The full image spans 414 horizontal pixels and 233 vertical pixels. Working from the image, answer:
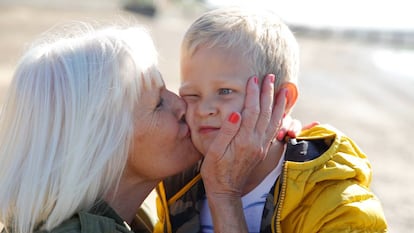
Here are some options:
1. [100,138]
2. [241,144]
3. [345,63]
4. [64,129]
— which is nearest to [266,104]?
[241,144]

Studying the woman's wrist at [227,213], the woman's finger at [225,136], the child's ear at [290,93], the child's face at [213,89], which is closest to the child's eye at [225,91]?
the child's face at [213,89]

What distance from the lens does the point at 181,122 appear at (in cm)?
357

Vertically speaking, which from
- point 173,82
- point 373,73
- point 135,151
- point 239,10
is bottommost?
point 373,73

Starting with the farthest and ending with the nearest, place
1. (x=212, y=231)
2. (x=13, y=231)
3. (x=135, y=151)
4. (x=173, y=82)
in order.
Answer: (x=173, y=82) → (x=212, y=231) → (x=135, y=151) → (x=13, y=231)

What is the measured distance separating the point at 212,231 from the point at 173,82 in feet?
30.2

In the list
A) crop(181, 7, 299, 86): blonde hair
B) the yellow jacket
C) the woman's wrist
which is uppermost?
crop(181, 7, 299, 86): blonde hair

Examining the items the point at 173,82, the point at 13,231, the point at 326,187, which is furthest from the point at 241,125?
the point at 173,82

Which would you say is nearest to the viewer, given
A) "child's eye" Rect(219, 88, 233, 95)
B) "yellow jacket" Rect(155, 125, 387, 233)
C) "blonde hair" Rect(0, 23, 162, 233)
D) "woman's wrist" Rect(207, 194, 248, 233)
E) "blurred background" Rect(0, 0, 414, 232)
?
"blonde hair" Rect(0, 23, 162, 233)

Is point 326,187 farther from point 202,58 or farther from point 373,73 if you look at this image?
point 373,73

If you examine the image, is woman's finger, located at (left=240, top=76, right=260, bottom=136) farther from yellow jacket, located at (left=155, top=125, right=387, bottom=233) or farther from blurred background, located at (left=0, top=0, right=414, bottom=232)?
blurred background, located at (left=0, top=0, right=414, bottom=232)

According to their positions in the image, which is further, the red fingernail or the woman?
the red fingernail

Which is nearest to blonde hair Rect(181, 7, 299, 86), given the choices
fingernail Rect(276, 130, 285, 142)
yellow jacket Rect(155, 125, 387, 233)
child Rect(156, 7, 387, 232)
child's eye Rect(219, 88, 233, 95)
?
child Rect(156, 7, 387, 232)

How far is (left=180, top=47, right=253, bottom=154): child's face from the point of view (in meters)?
3.46

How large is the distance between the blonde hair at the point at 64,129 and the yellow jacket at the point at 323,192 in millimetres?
666
